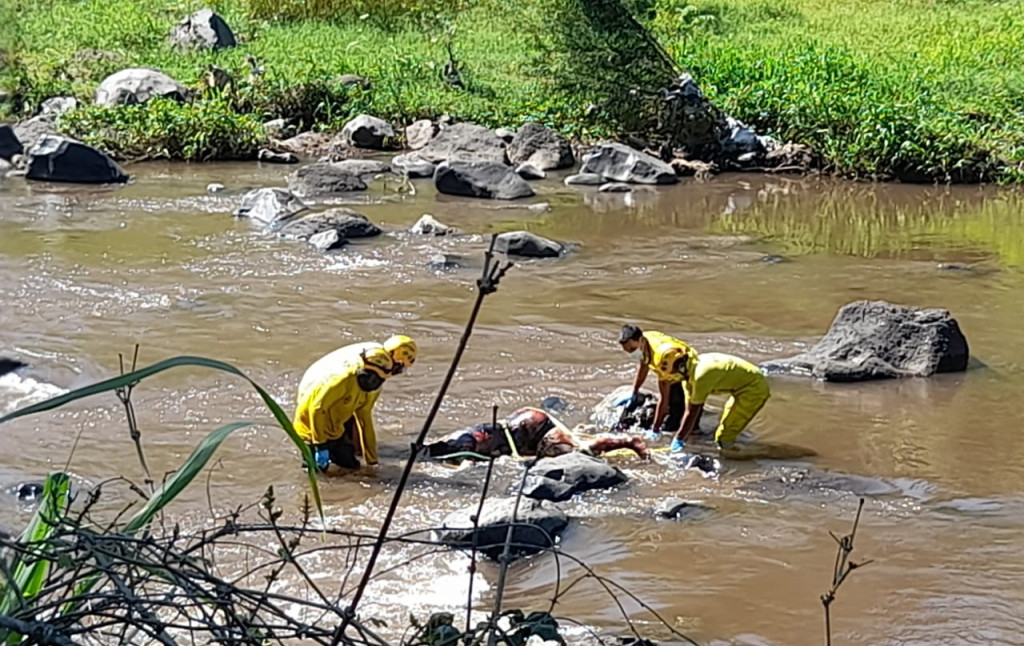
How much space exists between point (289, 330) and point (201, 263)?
2.38 metres


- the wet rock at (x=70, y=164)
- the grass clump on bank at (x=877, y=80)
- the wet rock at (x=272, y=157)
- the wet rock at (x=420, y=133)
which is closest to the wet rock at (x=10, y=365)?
the wet rock at (x=70, y=164)

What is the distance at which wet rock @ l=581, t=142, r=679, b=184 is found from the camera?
16.4m

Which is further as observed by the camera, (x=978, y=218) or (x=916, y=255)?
(x=978, y=218)

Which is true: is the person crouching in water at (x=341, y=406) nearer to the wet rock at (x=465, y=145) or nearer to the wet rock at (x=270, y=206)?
the wet rock at (x=270, y=206)

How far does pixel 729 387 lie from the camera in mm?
7801

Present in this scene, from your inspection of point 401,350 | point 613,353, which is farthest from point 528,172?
point 401,350

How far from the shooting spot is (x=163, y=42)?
22828mm

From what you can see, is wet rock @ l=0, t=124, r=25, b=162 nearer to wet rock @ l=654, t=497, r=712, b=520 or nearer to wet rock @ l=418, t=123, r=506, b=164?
wet rock @ l=418, t=123, r=506, b=164

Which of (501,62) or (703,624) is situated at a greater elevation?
(501,62)

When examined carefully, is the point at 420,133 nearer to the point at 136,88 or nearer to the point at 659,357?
the point at 136,88

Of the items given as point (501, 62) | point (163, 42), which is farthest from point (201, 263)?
point (163, 42)

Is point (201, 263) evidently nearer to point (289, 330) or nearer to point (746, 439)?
point (289, 330)

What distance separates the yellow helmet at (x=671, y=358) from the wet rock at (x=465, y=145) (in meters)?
9.11

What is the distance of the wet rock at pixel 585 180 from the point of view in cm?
1633
